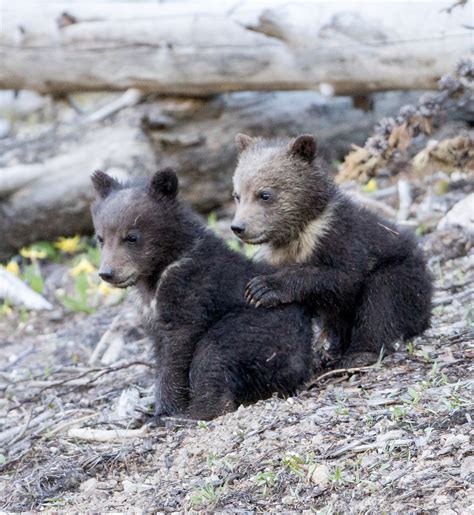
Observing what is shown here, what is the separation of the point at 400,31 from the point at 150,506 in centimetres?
554

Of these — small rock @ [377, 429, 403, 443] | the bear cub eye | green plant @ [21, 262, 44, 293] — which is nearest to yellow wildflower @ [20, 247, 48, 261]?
green plant @ [21, 262, 44, 293]

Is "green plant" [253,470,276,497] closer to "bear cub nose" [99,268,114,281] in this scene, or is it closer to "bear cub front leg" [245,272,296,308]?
"bear cub front leg" [245,272,296,308]

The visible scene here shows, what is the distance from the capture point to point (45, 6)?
33.6 ft

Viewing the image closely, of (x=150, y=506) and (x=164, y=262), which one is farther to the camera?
(x=164, y=262)

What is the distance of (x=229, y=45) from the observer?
9.55m

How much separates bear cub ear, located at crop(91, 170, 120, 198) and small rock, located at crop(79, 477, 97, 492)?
1973 mm

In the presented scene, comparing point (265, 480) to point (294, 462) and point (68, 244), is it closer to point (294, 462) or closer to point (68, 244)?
point (294, 462)

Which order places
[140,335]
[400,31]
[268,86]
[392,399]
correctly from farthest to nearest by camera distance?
[268,86]
[400,31]
[140,335]
[392,399]

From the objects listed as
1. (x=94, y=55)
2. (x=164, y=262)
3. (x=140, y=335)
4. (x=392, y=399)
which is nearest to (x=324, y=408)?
(x=392, y=399)

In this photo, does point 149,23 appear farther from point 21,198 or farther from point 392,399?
point 392,399

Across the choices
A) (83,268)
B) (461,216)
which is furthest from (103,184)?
(461,216)

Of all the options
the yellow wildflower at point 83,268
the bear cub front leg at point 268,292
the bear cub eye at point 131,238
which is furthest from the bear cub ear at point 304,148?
the yellow wildflower at point 83,268

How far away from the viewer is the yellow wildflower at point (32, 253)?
10.2 metres

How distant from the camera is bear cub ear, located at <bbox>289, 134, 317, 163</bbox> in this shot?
6094 millimetres
